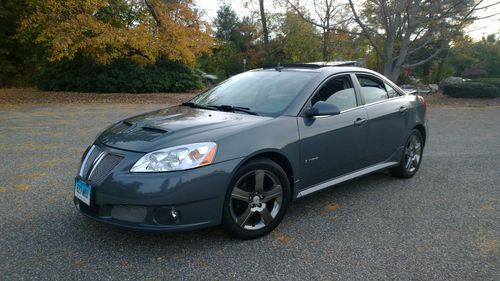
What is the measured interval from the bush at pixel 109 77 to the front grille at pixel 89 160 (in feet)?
49.4

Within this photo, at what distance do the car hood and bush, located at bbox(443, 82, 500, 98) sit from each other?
52.5ft

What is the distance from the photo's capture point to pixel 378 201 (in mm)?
4379

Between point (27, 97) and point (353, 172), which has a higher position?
point (27, 97)

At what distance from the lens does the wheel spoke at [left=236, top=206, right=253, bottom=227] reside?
3.28m

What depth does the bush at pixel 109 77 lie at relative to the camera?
17.8 m

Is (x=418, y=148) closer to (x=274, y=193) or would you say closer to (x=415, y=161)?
(x=415, y=161)

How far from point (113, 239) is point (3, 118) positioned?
8.85 meters

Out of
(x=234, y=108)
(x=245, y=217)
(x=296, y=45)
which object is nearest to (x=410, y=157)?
A: (x=234, y=108)

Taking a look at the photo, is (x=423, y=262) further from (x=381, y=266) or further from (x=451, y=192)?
(x=451, y=192)

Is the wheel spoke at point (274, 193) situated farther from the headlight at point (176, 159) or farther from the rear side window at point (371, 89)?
the rear side window at point (371, 89)

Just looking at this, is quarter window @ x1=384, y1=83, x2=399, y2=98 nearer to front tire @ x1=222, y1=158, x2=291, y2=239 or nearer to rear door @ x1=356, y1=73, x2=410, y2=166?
rear door @ x1=356, y1=73, x2=410, y2=166

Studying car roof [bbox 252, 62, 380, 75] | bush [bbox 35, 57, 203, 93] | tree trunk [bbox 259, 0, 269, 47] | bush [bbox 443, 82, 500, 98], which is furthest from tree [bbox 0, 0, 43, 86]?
bush [bbox 443, 82, 500, 98]

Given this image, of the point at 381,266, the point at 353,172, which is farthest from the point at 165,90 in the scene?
the point at 381,266

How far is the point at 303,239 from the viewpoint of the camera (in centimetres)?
341
